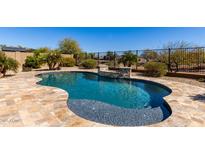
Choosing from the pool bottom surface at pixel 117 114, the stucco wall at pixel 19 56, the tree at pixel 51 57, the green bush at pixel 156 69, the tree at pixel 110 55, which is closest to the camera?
the pool bottom surface at pixel 117 114

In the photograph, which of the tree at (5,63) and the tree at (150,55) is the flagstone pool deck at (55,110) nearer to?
the tree at (5,63)

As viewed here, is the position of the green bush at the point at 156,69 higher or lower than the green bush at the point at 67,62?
lower

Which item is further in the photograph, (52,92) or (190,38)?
(190,38)

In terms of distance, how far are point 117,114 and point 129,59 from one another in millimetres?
10583

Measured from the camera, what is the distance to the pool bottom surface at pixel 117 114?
4.54 meters

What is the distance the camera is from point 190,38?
15258 mm

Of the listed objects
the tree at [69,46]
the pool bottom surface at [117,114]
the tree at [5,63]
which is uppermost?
the tree at [69,46]

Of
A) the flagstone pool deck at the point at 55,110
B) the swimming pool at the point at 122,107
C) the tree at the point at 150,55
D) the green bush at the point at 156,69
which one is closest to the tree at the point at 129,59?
the tree at the point at 150,55

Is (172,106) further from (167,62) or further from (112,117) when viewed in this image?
(167,62)

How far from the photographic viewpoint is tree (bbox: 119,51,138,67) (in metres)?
15.0

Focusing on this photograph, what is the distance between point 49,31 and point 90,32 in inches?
230

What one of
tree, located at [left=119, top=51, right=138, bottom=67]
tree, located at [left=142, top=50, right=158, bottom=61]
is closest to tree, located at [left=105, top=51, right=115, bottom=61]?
tree, located at [left=119, top=51, right=138, bottom=67]

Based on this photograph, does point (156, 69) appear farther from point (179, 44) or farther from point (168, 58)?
point (179, 44)
